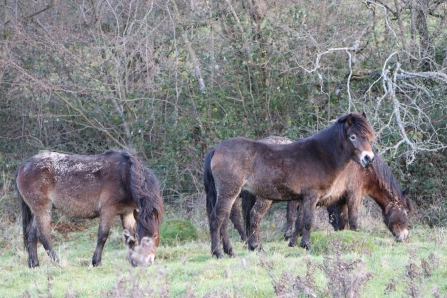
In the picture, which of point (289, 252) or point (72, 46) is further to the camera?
point (72, 46)

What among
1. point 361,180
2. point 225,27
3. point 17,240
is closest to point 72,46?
point 225,27

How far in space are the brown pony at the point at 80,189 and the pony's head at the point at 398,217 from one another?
404cm

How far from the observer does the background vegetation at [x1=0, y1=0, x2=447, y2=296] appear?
42.8 feet

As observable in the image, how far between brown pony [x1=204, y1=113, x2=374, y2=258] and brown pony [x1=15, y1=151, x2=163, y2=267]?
91 centimetres

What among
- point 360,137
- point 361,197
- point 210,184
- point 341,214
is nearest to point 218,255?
point 210,184

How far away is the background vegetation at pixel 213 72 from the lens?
42.8 feet

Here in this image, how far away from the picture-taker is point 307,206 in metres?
8.84

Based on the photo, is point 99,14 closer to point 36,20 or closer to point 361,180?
point 36,20

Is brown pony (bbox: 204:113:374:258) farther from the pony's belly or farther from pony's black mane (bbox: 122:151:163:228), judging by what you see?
the pony's belly

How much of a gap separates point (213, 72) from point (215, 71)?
5 centimetres

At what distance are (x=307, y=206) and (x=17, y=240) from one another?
5.87 metres

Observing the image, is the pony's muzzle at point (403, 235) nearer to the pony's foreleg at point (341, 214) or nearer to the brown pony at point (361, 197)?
the brown pony at point (361, 197)

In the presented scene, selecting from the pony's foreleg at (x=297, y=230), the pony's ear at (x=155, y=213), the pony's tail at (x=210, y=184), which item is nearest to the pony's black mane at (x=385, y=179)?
the pony's foreleg at (x=297, y=230)

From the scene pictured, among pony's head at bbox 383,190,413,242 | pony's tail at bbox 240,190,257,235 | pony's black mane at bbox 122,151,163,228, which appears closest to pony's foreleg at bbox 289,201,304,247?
pony's tail at bbox 240,190,257,235
